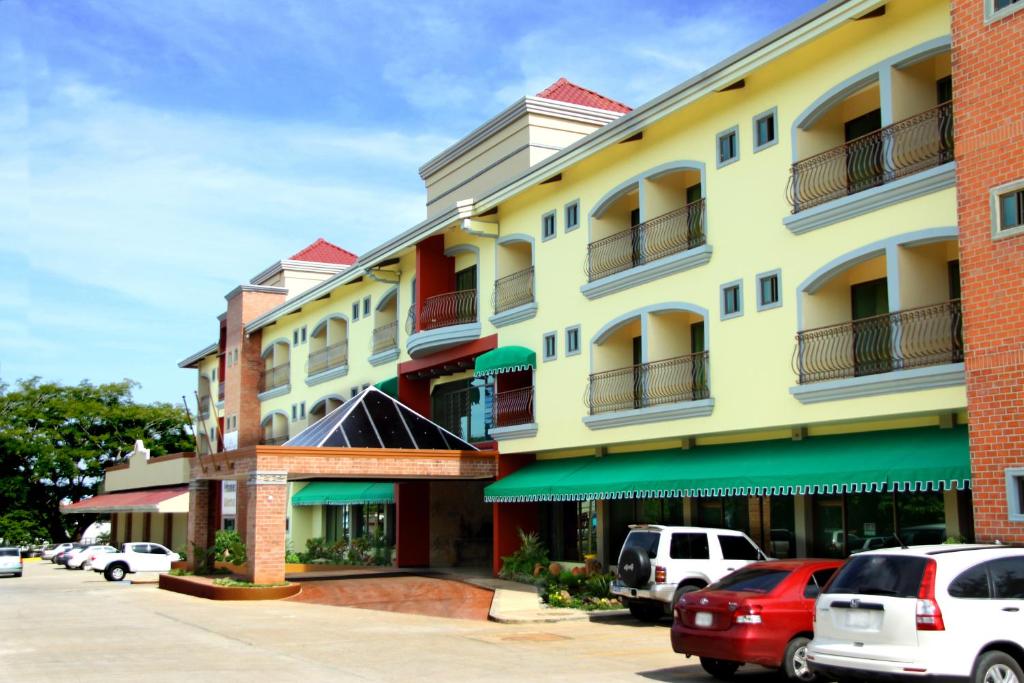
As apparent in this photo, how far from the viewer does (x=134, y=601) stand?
96.5ft

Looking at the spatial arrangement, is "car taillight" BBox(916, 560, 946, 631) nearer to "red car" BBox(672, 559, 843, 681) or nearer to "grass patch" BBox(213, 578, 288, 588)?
"red car" BBox(672, 559, 843, 681)

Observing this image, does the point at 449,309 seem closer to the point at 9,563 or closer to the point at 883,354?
the point at 883,354

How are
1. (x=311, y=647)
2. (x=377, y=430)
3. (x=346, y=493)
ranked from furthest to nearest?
(x=346, y=493), (x=377, y=430), (x=311, y=647)

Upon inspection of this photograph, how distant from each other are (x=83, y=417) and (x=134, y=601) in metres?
49.5

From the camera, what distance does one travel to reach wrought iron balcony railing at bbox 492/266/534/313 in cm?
3103

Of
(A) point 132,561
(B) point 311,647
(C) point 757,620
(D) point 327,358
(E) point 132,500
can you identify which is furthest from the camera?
(E) point 132,500

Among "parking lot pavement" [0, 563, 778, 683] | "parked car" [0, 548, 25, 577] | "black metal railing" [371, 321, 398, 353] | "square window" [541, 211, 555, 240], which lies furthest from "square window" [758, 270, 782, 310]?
"parked car" [0, 548, 25, 577]

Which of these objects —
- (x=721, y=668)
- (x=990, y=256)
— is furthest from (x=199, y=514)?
(x=990, y=256)

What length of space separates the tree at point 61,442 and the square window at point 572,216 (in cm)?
5463

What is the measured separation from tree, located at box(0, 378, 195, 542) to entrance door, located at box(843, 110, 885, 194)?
6418 centimetres

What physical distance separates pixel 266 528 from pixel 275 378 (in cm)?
2254

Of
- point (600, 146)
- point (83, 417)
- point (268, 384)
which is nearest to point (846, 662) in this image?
point (600, 146)

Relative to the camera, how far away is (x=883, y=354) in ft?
65.3

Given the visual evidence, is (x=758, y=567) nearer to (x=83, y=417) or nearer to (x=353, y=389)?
(x=353, y=389)
